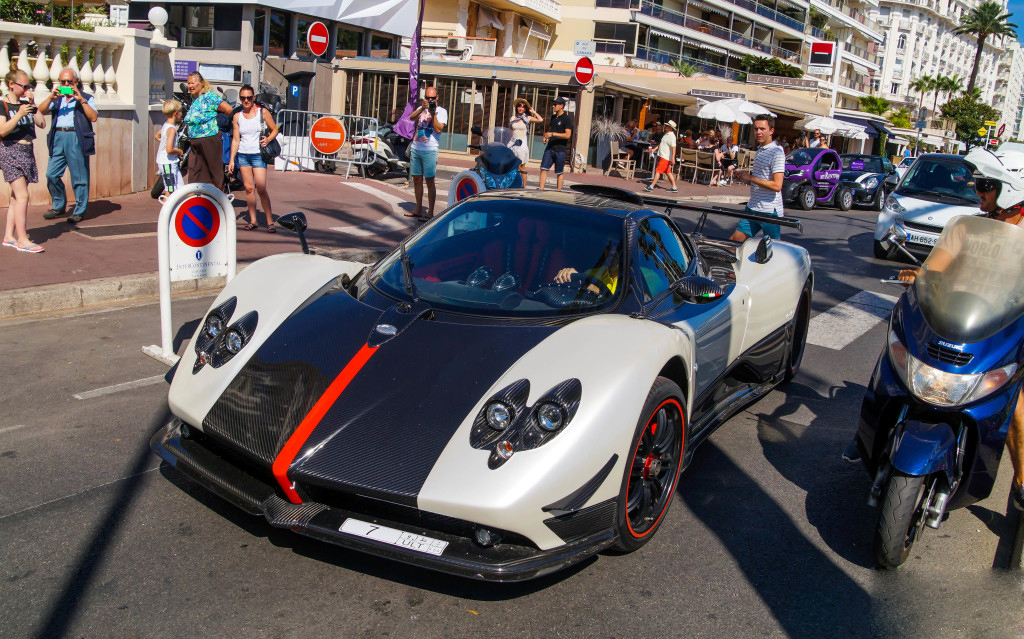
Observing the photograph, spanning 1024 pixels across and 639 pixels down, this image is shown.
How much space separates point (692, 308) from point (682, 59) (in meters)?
59.4

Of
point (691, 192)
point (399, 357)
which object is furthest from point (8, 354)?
point (691, 192)

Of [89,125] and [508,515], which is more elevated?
[89,125]

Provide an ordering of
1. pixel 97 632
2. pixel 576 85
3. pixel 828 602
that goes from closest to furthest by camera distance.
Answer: pixel 97 632 < pixel 828 602 < pixel 576 85

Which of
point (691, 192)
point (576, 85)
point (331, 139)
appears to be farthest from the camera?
point (576, 85)

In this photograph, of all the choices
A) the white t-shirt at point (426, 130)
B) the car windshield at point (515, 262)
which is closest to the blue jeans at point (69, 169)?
the white t-shirt at point (426, 130)

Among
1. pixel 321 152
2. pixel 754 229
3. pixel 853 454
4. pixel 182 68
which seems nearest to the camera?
pixel 853 454

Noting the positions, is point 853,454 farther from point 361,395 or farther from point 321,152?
point 321,152

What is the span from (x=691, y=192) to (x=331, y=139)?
11.1m

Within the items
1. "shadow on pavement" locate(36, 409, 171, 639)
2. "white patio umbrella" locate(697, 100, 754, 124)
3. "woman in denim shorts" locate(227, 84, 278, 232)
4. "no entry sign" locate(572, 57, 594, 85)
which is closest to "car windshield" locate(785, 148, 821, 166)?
"white patio umbrella" locate(697, 100, 754, 124)

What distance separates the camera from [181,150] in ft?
34.5

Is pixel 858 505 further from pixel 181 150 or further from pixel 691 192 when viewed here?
pixel 691 192

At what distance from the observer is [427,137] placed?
38.0ft

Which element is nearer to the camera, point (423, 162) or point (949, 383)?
point (949, 383)

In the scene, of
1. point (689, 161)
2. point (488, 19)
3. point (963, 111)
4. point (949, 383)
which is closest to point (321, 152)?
point (949, 383)
